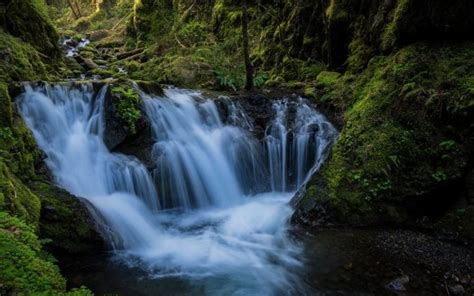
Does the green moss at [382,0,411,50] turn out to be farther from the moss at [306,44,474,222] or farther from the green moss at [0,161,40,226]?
the green moss at [0,161,40,226]

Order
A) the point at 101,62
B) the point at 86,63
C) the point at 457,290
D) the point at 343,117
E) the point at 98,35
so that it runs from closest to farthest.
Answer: the point at 457,290
the point at 343,117
the point at 86,63
the point at 101,62
the point at 98,35

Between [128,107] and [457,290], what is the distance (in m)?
6.93

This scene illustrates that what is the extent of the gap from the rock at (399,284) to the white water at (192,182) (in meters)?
1.29

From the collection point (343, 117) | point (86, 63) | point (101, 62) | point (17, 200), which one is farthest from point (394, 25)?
point (101, 62)

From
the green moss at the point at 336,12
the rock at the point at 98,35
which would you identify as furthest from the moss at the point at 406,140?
the rock at the point at 98,35

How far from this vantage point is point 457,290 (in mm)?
4930

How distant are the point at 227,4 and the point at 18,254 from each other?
17.3 metres

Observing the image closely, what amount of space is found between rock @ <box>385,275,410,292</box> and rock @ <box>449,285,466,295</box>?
1.70ft

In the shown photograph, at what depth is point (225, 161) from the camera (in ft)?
30.7

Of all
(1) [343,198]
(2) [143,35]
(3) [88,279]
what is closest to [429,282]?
(1) [343,198]

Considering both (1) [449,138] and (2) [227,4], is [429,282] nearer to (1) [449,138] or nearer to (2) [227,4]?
(1) [449,138]

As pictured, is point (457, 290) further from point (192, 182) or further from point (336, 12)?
point (336, 12)

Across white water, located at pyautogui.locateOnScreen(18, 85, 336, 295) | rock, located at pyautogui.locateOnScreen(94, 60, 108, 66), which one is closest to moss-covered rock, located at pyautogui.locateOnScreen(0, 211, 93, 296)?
white water, located at pyautogui.locateOnScreen(18, 85, 336, 295)

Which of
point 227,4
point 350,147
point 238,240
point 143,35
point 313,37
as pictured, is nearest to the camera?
point 238,240
